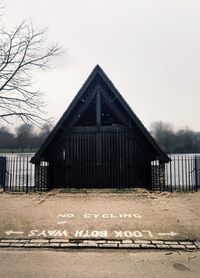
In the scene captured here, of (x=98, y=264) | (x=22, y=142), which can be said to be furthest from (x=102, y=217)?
(x=22, y=142)

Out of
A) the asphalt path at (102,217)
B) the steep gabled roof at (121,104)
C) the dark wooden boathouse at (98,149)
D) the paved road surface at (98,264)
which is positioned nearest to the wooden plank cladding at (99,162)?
the dark wooden boathouse at (98,149)

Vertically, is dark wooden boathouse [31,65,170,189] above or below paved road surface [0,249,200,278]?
above

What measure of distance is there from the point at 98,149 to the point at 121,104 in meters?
2.89

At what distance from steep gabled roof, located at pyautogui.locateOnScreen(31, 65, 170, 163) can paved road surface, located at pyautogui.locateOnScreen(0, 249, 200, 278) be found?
10260mm

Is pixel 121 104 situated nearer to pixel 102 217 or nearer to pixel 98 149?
pixel 98 149

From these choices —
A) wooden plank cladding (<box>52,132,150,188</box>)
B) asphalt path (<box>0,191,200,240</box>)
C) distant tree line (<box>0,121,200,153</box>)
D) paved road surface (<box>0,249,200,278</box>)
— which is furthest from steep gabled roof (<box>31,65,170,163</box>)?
distant tree line (<box>0,121,200,153</box>)

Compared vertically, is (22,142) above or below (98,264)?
above

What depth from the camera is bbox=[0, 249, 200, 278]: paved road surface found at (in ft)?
16.4

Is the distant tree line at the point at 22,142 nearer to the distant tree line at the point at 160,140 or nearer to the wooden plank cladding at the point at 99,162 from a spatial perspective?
the distant tree line at the point at 160,140

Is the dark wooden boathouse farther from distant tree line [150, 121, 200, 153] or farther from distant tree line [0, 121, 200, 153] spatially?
distant tree line [150, 121, 200, 153]

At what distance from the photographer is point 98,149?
1662cm

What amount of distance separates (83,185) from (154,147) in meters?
4.57

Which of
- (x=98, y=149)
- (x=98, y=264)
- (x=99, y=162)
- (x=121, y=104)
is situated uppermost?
(x=121, y=104)

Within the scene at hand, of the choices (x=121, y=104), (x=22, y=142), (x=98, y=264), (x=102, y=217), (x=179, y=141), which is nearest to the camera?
(x=98, y=264)
